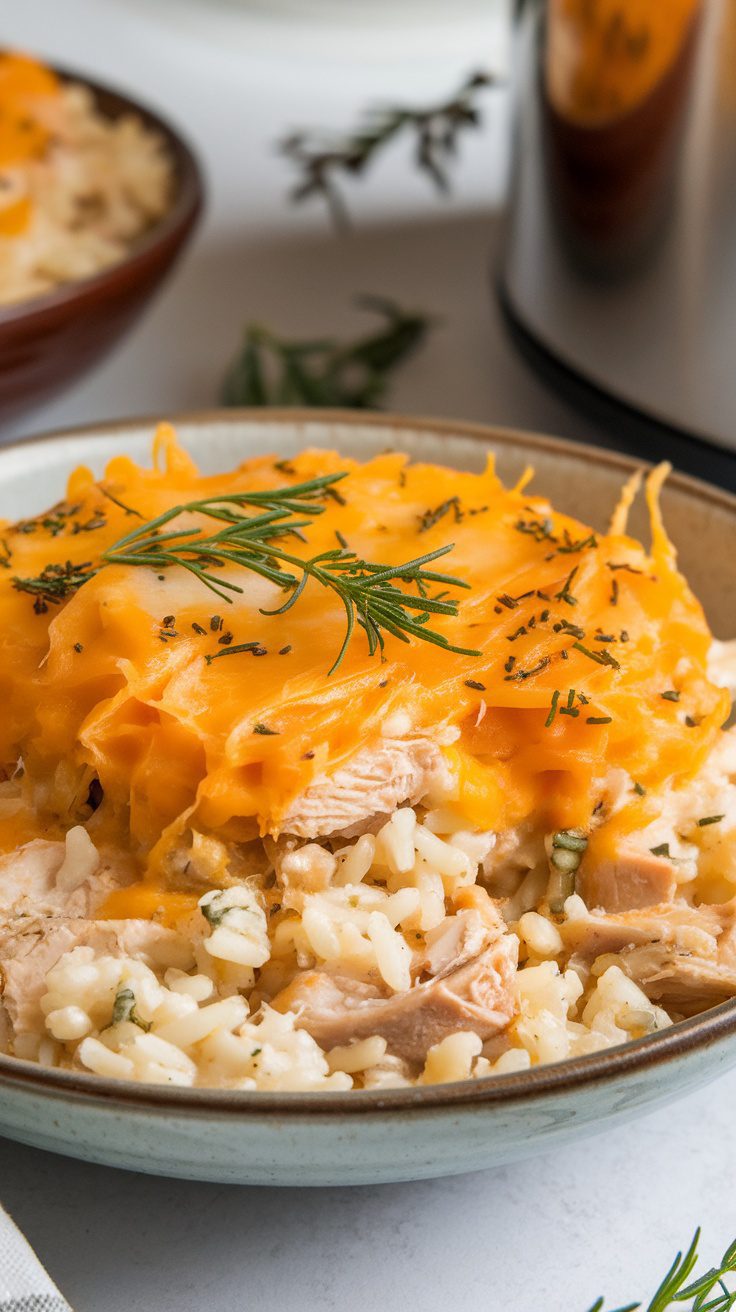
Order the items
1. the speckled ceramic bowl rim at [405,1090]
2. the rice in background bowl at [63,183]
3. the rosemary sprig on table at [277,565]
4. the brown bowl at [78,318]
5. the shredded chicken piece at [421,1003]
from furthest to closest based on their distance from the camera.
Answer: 1. the rice in background bowl at [63,183]
2. the brown bowl at [78,318]
3. the rosemary sprig on table at [277,565]
4. the shredded chicken piece at [421,1003]
5. the speckled ceramic bowl rim at [405,1090]

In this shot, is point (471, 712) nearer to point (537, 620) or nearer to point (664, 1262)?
point (537, 620)

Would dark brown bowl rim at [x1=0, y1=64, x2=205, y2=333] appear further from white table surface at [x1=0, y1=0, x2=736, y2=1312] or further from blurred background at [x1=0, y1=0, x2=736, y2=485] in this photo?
white table surface at [x1=0, y1=0, x2=736, y2=1312]

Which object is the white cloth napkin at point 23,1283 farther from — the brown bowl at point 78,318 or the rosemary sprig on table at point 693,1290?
the brown bowl at point 78,318

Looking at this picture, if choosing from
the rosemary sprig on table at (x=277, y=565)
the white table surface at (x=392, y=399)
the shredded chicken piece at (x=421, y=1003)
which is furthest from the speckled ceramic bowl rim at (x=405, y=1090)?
the rosemary sprig on table at (x=277, y=565)

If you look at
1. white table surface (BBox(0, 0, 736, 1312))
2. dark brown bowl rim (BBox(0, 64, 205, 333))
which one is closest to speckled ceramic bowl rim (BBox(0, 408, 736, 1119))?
white table surface (BBox(0, 0, 736, 1312))

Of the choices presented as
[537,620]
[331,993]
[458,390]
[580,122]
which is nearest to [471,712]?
[537,620]
